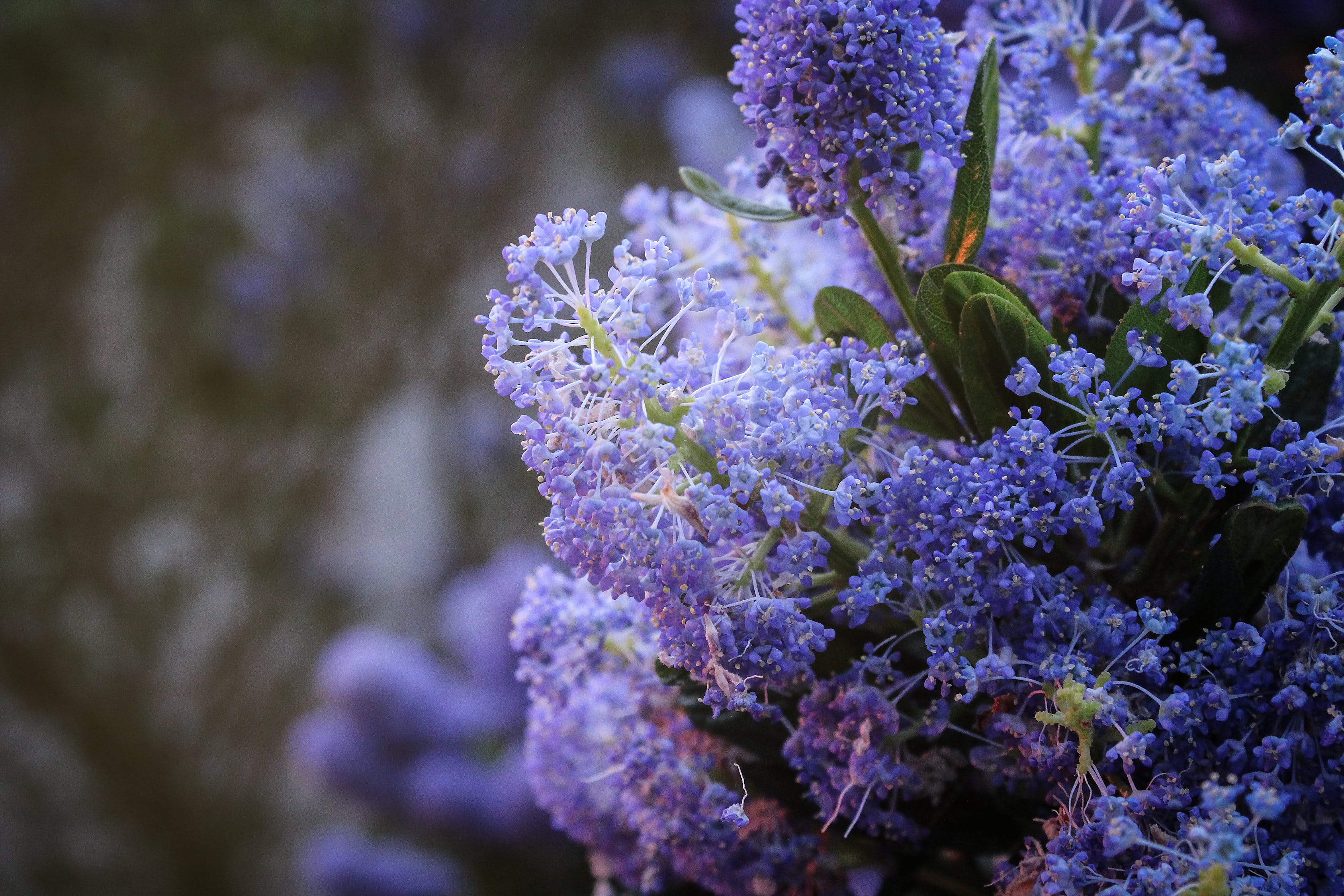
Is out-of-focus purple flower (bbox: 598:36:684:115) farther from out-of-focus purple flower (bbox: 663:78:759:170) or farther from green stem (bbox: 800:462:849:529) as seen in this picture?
green stem (bbox: 800:462:849:529)

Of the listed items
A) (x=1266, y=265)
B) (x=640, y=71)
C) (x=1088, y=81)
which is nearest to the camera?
(x=1266, y=265)

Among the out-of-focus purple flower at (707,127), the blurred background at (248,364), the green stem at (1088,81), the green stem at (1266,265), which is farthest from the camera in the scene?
the blurred background at (248,364)

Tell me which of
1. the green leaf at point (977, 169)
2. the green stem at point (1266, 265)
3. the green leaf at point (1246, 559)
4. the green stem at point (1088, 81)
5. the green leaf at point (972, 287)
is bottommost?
the green leaf at point (1246, 559)

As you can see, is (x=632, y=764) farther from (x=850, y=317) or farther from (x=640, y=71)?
(x=640, y=71)

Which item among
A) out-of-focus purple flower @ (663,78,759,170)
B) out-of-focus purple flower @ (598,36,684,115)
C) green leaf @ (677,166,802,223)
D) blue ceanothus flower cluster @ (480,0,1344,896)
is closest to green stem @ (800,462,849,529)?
blue ceanothus flower cluster @ (480,0,1344,896)

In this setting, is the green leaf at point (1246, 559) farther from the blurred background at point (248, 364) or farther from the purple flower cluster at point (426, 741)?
the blurred background at point (248, 364)

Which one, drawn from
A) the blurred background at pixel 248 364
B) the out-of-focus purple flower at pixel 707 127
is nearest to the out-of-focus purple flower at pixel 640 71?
the blurred background at pixel 248 364

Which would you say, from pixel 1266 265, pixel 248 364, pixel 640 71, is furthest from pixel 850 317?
pixel 248 364
